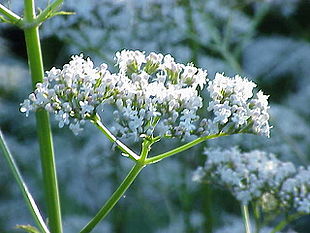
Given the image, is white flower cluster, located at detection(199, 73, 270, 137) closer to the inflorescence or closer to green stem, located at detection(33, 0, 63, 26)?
the inflorescence

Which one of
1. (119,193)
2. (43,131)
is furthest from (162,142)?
(119,193)

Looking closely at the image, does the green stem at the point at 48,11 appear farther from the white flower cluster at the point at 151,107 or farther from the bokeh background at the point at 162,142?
the bokeh background at the point at 162,142

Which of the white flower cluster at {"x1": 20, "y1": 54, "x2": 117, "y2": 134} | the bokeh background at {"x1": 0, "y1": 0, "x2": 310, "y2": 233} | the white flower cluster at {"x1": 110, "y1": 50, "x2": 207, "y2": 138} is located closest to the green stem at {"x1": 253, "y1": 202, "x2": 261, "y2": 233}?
the bokeh background at {"x1": 0, "y1": 0, "x2": 310, "y2": 233}

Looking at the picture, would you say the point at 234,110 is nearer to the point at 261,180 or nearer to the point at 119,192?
the point at 119,192

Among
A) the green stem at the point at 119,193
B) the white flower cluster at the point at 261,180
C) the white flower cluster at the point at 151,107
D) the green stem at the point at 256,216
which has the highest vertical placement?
the white flower cluster at the point at 261,180

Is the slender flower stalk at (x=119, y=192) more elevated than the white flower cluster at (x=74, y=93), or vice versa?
the white flower cluster at (x=74, y=93)

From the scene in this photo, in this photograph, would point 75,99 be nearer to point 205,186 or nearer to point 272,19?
point 205,186

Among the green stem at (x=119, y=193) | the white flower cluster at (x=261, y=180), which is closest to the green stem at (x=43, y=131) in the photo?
the green stem at (x=119, y=193)
